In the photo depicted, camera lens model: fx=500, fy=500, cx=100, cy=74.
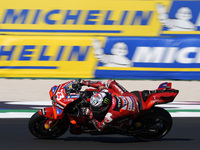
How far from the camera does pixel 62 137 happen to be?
25.4ft

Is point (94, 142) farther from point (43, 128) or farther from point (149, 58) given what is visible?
point (149, 58)

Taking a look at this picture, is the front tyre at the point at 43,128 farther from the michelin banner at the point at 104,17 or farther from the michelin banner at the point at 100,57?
the michelin banner at the point at 104,17

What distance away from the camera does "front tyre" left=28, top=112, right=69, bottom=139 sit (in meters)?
7.30

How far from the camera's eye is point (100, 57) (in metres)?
13.5

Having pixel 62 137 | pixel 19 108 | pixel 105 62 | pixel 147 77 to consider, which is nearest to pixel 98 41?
pixel 105 62

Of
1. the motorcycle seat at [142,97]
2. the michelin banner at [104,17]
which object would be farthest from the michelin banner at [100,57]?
the motorcycle seat at [142,97]

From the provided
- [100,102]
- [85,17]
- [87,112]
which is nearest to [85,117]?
[87,112]

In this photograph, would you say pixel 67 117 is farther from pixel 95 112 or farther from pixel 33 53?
pixel 33 53

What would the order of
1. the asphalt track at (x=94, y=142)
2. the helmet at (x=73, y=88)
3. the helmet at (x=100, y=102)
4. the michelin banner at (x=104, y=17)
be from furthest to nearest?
the michelin banner at (x=104, y=17) → the helmet at (x=73, y=88) → the asphalt track at (x=94, y=142) → the helmet at (x=100, y=102)

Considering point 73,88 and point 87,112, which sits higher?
point 73,88

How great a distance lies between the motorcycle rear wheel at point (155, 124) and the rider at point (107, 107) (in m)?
0.29

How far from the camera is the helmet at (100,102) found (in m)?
6.83

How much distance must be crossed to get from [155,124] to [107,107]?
33.8 inches

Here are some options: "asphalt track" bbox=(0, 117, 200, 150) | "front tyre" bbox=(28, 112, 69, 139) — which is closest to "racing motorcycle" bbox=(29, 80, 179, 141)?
"front tyre" bbox=(28, 112, 69, 139)
